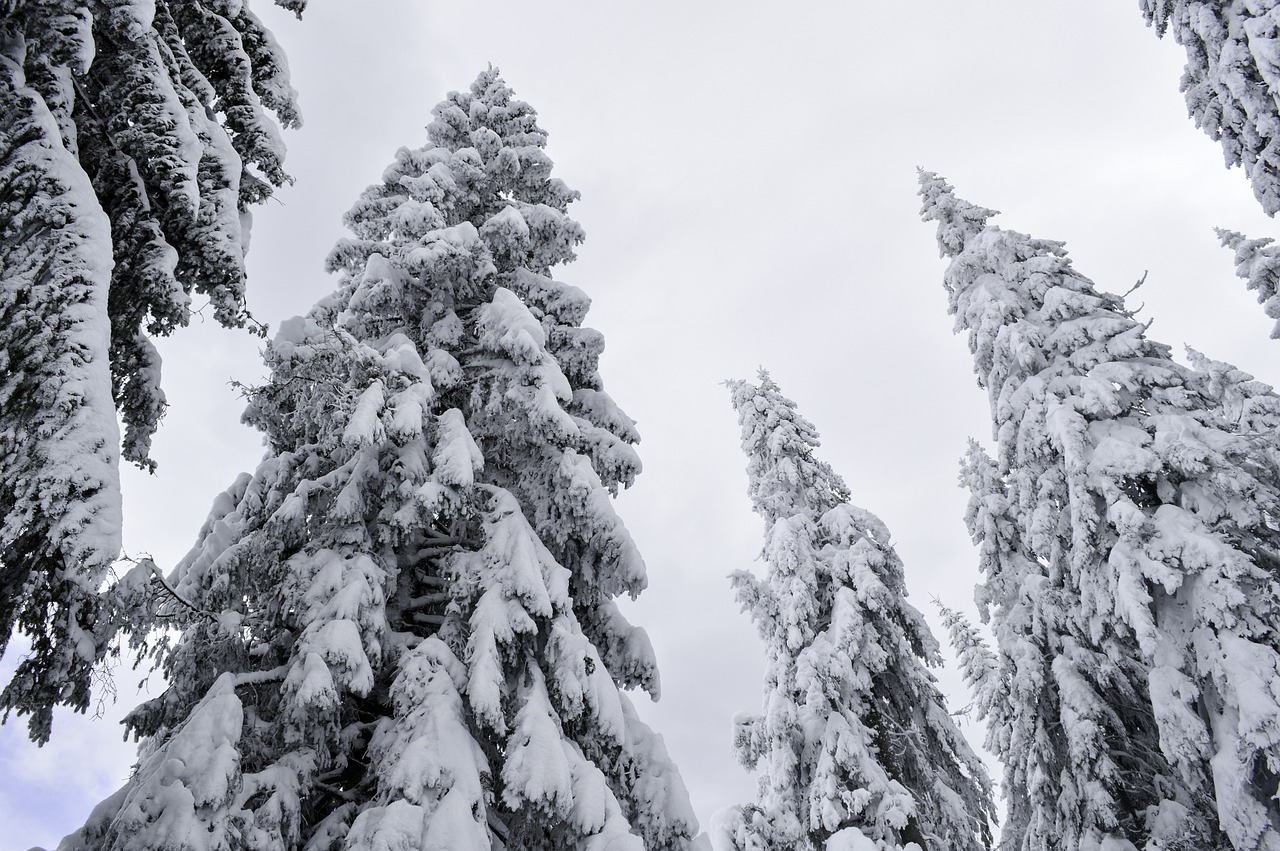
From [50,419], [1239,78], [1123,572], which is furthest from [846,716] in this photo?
[50,419]

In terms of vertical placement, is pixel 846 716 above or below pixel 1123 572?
below

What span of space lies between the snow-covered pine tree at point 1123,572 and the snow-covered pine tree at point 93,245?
40.6 feet

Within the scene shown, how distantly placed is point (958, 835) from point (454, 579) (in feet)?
37.5

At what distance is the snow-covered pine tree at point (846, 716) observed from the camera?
1276cm

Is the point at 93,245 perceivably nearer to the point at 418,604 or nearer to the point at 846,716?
the point at 418,604

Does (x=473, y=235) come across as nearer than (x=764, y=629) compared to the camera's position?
Yes

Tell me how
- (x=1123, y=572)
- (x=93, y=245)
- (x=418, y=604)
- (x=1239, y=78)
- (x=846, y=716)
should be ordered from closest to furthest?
(x=93, y=245) → (x=418, y=604) → (x=1239, y=78) → (x=1123, y=572) → (x=846, y=716)

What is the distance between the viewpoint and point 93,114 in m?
5.53

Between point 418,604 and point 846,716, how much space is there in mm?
9082

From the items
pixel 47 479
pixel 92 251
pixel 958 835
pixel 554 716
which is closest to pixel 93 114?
pixel 92 251

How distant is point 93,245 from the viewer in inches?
172

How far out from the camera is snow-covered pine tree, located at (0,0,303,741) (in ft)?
12.2

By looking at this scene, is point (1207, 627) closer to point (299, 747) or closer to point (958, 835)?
point (958, 835)

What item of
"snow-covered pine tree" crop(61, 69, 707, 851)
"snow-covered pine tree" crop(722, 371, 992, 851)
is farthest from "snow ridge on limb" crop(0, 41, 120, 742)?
"snow-covered pine tree" crop(722, 371, 992, 851)
